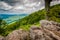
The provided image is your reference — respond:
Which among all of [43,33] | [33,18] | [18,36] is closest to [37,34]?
[43,33]

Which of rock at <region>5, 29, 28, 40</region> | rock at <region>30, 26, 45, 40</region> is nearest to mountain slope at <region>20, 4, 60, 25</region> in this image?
rock at <region>5, 29, 28, 40</region>

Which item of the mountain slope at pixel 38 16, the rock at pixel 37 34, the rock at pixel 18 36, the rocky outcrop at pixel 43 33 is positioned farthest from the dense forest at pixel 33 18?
the rock at pixel 37 34

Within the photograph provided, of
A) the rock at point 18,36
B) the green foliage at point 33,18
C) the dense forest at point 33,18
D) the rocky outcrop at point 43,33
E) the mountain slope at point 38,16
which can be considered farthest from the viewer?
the green foliage at point 33,18

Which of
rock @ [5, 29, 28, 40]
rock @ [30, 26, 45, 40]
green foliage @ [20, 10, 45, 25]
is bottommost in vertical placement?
green foliage @ [20, 10, 45, 25]

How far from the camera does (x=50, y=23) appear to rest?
7.44 m

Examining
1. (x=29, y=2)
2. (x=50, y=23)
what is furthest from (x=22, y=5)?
(x=50, y=23)

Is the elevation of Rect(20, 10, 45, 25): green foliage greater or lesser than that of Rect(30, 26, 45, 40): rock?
lesser

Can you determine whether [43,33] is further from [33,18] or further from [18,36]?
[33,18]

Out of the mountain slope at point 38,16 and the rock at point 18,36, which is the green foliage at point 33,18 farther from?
the rock at point 18,36

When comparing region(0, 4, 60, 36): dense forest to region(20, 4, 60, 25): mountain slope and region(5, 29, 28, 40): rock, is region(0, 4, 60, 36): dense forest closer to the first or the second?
region(20, 4, 60, 25): mountain slope

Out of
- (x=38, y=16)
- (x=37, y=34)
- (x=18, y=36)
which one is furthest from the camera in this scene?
(x=38, y=16)

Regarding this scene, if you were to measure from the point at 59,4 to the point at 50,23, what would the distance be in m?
9.38

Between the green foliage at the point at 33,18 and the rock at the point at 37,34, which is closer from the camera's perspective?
the rock at the point at 37,34

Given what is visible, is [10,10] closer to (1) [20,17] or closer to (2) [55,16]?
(1) [20,17]
